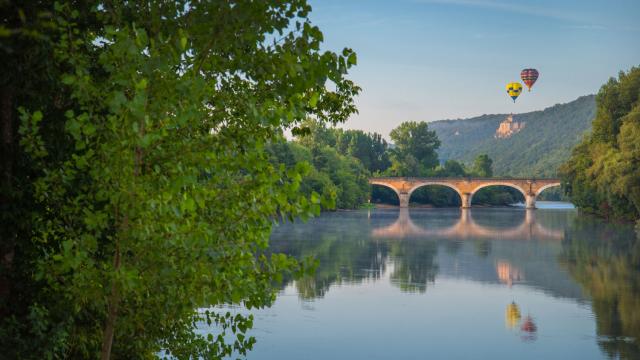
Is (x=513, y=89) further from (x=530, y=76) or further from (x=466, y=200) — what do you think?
(x=466, y=200)

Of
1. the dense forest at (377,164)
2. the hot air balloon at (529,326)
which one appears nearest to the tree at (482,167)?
the dense forest at (377,164)

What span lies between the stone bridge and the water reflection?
5911 centimetres

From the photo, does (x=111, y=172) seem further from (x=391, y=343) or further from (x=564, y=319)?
(x=564, y=319)

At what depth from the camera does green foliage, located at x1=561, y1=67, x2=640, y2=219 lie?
194 feet

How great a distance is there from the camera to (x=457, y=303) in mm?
28375

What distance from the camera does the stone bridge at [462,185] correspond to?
12356 centimetres

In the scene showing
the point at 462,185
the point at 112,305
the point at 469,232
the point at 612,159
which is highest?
the point at 612,159

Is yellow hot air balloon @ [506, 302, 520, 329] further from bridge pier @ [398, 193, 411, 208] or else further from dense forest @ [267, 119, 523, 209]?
bridge pier @ [398, 193, 411, 208]

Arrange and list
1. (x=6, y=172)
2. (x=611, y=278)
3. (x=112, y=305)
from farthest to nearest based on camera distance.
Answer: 1. (x=611, y=278)
2. (x=6, y=172)
3. (x=112, y=305)

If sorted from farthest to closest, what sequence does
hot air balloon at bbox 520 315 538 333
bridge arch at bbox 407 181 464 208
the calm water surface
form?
bridge arch at bbox 407 181 464 208, hot air balloon at bbox 520 315 538 333, the calm water surface

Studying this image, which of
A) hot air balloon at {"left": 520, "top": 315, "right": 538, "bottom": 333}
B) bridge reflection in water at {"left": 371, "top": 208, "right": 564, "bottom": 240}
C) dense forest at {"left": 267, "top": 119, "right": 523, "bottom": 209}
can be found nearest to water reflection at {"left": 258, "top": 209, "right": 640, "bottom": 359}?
hot air balloon at {"left": 520, "top": 315, "right": 538, "bottom": 333}

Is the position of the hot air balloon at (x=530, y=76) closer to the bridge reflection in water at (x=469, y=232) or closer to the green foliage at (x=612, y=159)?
the green foliage at (x=612, y=159)

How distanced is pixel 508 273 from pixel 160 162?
107 feet

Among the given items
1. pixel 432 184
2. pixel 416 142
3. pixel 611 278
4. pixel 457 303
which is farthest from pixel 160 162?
pixel 416 142
